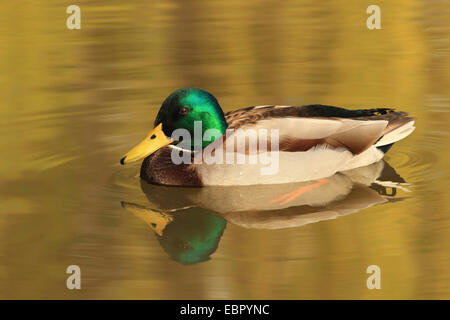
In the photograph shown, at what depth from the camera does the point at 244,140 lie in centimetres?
899

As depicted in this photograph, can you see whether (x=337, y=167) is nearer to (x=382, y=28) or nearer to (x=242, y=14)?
(x=382, y=28)

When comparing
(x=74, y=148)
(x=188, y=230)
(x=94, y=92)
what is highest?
(x=94, y=92)

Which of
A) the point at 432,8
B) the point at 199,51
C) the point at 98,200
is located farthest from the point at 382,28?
the point at 98,200

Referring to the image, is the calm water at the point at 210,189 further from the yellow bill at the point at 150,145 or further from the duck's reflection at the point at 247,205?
the yellow bill at the point at 150,145

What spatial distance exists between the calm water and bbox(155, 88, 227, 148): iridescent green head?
0.64 meters

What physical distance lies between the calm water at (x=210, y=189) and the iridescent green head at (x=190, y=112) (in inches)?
25.3

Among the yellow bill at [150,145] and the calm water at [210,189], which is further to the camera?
the yellow bill at [150,145]

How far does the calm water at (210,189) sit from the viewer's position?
707 cm

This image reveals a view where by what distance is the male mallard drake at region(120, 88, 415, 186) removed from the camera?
9008 mm

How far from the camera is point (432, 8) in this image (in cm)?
1555

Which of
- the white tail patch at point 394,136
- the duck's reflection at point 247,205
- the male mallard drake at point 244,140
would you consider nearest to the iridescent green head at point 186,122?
the male mallard drake at point 244,140

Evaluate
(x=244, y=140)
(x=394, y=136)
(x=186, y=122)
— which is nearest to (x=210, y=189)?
(x=244, y=140)

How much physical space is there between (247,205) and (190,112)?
3.82 feet

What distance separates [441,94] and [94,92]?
4.32m
